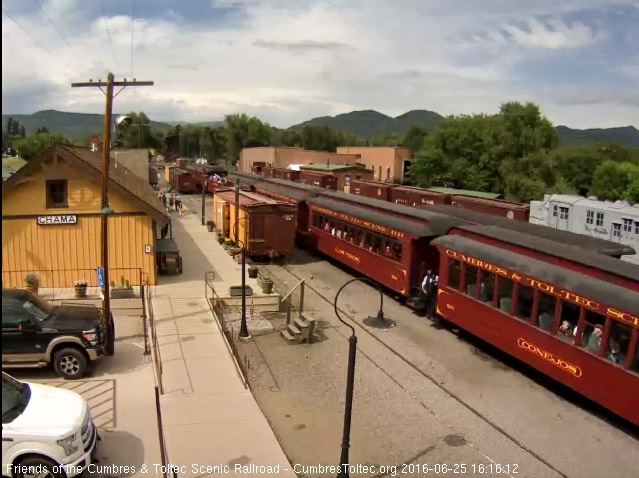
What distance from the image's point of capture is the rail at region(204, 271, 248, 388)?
13366mm

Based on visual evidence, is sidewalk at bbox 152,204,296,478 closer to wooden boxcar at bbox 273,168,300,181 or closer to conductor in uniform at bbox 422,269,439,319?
conductor in uniform at bbox 422,269,439,319

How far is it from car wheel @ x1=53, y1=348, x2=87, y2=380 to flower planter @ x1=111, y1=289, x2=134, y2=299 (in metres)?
6.35

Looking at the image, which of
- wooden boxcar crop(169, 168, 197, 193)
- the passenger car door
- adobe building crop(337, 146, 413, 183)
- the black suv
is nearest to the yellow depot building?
the black suv

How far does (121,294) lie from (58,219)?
151 inches

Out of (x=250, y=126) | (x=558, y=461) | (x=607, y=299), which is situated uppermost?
(x=250, y=126)

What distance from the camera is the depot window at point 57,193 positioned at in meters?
19.7

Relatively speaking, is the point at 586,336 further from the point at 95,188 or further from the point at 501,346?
the point at 95,188

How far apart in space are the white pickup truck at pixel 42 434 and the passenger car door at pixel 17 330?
140 inches

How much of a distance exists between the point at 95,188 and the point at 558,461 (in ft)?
55.8

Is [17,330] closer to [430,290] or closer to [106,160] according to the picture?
[106,160]

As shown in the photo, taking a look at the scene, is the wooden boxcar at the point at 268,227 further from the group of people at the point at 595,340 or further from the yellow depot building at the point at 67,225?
the group of people at the point at 595,340

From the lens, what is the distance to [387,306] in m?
19.6

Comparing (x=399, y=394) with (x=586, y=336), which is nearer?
(x=586, y=336)

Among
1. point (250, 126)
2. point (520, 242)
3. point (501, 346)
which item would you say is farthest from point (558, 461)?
point (250, 126)
